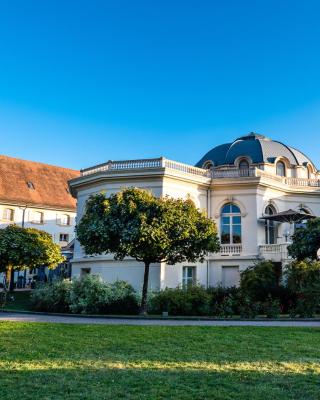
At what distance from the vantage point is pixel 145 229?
824 inches

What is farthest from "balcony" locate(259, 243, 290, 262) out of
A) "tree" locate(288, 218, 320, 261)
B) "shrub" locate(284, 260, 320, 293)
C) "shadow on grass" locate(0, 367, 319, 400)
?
"shadow on grass" locate(0, 367, 319, 400)

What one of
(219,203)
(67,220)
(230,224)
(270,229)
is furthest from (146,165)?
(67,220)

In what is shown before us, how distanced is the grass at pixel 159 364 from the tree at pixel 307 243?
11240mm

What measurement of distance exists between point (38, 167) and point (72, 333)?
48.7m

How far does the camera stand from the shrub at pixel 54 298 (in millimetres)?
23266

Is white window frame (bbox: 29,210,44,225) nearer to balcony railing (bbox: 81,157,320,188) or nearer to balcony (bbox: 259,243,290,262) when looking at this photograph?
balcony railing (bbox: 81,157,320,188)

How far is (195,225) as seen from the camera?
2259cm

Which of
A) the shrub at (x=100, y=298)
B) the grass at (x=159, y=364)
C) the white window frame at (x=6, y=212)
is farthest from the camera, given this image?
the white window frame at (x=6, y=212)

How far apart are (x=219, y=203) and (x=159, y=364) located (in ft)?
72.6

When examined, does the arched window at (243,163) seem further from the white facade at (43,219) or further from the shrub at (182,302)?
the white facade at (43,219)

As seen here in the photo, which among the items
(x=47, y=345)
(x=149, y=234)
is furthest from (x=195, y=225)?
(x=47, y=345)

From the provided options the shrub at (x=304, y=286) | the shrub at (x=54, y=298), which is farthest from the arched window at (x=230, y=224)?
the shrub at (x=54, y=298)

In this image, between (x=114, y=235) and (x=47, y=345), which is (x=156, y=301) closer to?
(x=114, y=235)

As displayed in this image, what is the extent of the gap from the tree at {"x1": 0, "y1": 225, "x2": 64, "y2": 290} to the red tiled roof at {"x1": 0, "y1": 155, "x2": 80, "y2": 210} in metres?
25.2
